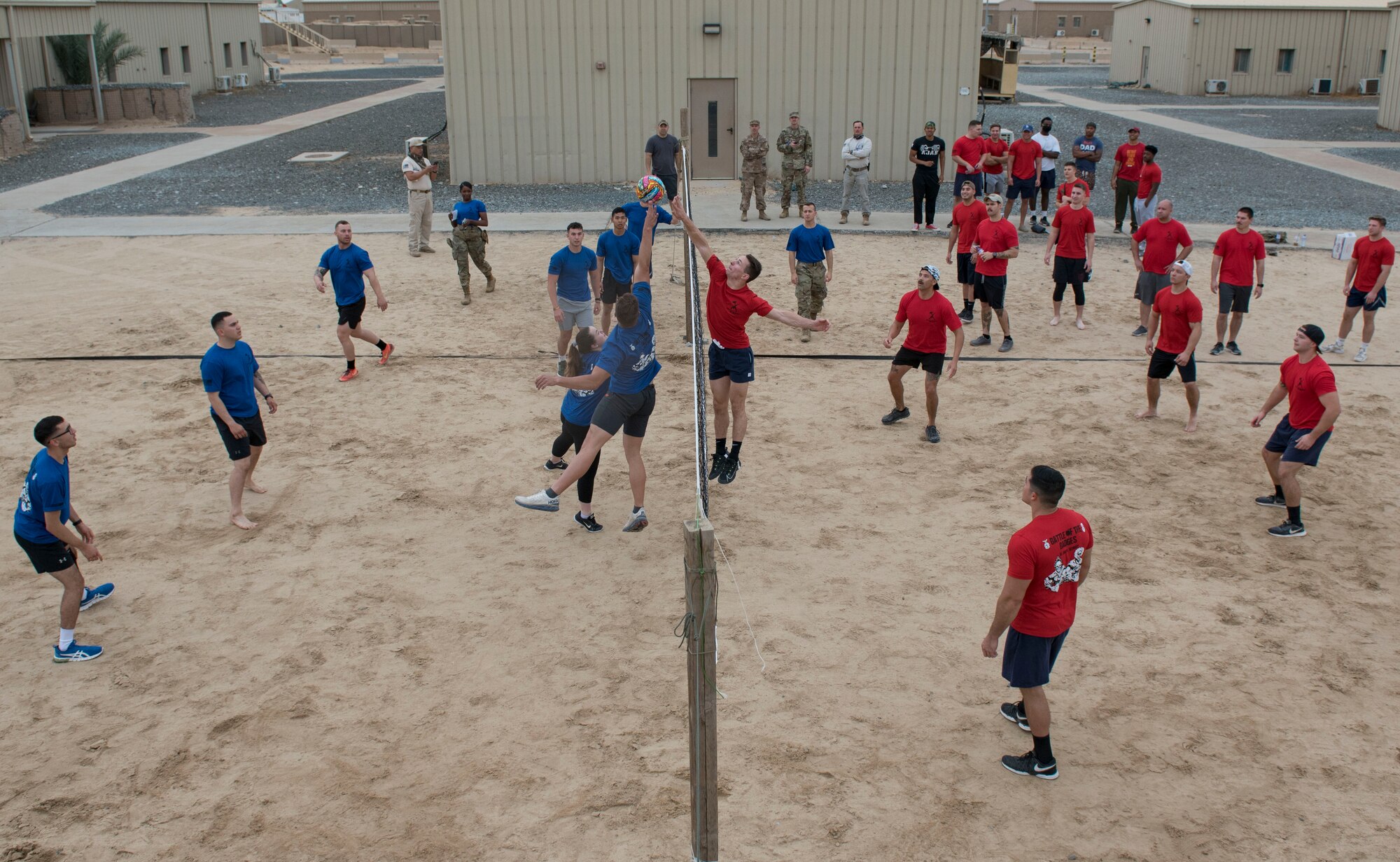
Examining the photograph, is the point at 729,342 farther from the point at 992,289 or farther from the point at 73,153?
the point at 73,153

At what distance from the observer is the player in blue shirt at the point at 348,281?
411 inches

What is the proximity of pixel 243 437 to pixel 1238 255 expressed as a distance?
31.5 feet

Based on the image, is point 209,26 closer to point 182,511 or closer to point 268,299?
point 268,299

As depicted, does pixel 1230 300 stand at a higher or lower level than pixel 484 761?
higher

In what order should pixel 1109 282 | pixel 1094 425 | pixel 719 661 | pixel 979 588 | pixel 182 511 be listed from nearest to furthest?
pixel 719 661 → pixel 979 588 → pixel 182 511 → pixel 1094 425 → pixel 1109 282

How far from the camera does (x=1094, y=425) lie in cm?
980

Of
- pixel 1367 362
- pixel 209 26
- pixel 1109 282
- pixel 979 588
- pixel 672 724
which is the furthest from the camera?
pixel 209 26

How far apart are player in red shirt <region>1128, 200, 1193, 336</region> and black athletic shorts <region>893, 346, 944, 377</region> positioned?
311 centimetres

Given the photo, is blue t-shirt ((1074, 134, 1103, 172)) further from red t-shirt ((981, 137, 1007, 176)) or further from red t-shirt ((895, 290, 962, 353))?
Result: red t-shirt ((895, 290, 962, 353))

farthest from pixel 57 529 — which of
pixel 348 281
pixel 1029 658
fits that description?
pixel 1029 658

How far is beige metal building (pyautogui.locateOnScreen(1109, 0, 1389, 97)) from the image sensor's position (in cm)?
3709

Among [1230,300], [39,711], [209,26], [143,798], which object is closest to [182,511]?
[39,711]

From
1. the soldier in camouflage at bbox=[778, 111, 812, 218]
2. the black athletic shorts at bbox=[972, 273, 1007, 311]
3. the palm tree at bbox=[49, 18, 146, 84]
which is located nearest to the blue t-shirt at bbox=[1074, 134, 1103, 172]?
the soldier in camouflage at bbox=[778, 111, 812, 218]

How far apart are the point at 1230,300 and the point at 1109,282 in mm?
3054
